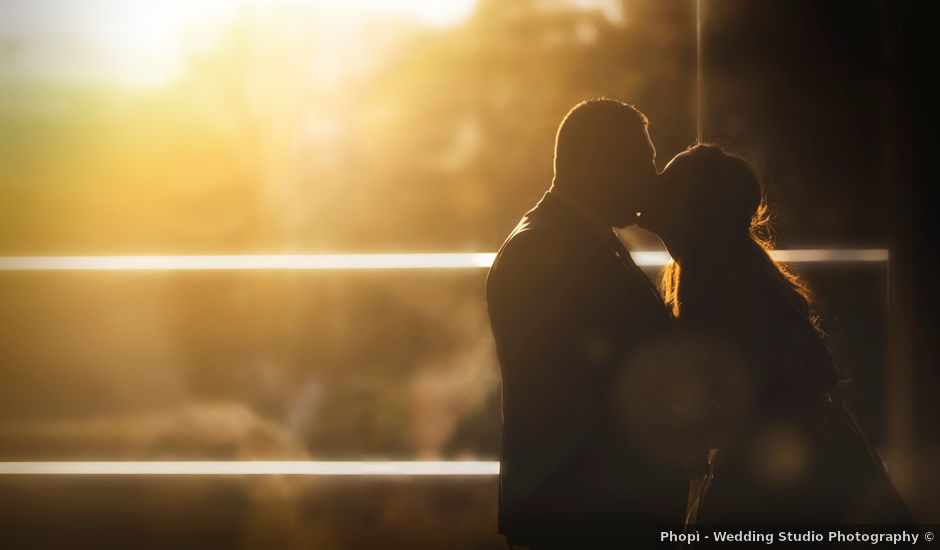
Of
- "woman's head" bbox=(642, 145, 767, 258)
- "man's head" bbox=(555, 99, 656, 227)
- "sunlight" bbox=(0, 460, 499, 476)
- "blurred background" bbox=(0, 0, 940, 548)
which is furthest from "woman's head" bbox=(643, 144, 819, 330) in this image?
"sunlight" bbox=(0, 460, 499, 476)

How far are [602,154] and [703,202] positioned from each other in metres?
0.34

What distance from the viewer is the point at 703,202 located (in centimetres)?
197

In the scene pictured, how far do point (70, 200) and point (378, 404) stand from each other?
1386 mm

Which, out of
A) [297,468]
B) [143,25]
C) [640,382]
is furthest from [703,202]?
[143,25]

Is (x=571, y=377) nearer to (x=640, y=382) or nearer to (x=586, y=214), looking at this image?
(x=640, y=382)

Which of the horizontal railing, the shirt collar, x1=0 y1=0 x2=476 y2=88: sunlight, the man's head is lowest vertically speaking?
the horizontal railing

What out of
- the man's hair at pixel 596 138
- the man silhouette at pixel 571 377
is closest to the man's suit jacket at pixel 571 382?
the man silhouette at pixel 571 377

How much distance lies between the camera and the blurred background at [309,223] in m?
2.75

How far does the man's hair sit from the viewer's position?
1806 millimetres

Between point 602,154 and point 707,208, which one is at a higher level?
point 602,154

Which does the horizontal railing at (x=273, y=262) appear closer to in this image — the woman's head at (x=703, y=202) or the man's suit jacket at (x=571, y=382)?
the woman's head at (x=703, y=202)

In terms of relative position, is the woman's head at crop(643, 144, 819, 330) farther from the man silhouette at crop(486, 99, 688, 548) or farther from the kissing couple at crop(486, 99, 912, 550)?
the man silhouette at crop(486, 99, 688, 548)

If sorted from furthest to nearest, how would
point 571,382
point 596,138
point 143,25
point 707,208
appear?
point 143,25, point 707,208, point 596,138, point 571,382

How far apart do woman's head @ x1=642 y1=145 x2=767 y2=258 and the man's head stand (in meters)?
0.15
